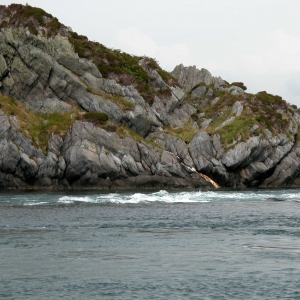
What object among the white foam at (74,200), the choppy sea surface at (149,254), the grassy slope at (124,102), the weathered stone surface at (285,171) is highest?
the grassy slope at (124,102)

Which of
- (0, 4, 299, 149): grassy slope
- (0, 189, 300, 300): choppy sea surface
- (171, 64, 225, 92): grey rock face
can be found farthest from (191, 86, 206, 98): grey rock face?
(0, 189, 300, 300): choppy sea surface

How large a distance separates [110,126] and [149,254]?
62599 mm

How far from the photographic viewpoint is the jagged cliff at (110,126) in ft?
269

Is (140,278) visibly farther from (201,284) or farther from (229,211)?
(229,211)

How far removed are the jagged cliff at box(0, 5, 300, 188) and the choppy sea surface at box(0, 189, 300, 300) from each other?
32.7m

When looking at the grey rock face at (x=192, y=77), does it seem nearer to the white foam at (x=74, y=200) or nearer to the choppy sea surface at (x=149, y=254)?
the white foam at (x=74, y=200)

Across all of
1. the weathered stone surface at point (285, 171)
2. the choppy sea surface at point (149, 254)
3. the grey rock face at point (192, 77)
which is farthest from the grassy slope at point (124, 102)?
the choppy sea surface at point (149, 254)

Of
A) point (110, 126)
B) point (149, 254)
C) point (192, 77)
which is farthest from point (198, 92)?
point (149, 254)

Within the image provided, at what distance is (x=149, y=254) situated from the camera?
2620 cm

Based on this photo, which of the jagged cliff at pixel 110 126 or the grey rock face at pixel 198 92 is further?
the grey rock face at pixel 198 92

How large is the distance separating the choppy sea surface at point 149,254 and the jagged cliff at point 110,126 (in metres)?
32.7

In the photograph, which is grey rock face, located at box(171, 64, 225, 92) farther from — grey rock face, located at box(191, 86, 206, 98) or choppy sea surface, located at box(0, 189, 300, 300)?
choppy sea surface, located at box(0, 189, 300, 300)

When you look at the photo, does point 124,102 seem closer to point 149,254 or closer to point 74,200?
point 74,200

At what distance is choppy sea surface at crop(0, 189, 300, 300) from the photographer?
19.6 meters
